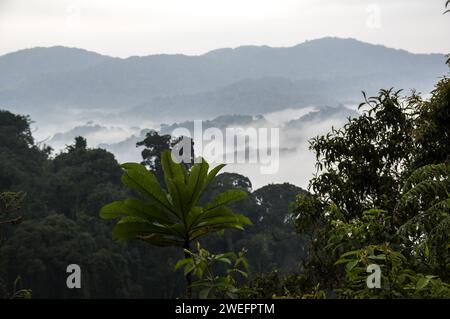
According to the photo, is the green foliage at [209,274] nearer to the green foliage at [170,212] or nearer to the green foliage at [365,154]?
the green foliage at [170,212]

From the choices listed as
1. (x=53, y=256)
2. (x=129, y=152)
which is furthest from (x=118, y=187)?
(x=129, y=152)

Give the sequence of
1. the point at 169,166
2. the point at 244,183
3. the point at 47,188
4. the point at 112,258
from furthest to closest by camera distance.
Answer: the point at 244,183 < the point at 47,188 < the point at 112,258 < the point at 169,166

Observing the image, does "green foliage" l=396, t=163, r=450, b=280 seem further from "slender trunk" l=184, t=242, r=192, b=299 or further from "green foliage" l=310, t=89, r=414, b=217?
"green foliage" l=310, t=89, r=414, b=217

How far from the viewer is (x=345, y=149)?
25.8ft

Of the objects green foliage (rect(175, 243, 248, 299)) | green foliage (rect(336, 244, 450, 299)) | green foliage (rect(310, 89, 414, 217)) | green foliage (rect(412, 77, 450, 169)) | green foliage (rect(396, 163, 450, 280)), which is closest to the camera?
green foliage (rect(336, 244, 450, 299))

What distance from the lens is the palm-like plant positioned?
2.92m

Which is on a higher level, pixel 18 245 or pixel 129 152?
pixel 129 152

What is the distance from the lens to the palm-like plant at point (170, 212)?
9.57ft

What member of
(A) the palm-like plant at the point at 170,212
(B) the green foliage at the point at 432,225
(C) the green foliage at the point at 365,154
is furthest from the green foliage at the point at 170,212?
(C) the green foliage at the point at 365,154

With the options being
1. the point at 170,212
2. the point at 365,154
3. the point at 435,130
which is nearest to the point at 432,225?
the point at 170,212

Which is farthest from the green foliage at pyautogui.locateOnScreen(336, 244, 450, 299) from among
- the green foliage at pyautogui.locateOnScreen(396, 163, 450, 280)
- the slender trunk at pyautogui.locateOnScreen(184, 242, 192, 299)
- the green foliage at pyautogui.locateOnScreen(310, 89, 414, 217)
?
the green foliage at pyautogui.locateOnScreen(310, 89, 414, 217)

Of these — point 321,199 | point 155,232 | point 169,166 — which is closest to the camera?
point 155,232
